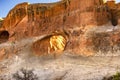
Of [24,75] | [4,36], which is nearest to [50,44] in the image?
[24,75]

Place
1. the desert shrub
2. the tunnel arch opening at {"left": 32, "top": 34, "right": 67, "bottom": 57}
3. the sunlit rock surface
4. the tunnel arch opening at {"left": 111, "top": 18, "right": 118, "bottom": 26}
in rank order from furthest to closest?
the tunnel arch opening at {"left": 32, "top": 34, "right": 67, "bottom": 57} → the tunnel arch opening at {"left": 111, "top": 18, "right": 118, "bottom": 26} → the desert shrub → the sunlit rock surface

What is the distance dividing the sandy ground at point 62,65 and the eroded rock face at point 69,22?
49.1 inches

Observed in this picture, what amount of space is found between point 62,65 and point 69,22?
25.9 feet

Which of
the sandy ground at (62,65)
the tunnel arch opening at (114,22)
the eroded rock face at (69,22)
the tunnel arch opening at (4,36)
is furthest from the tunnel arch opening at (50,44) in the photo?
the tunnel arch opening at (4,36)

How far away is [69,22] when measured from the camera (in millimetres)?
51281

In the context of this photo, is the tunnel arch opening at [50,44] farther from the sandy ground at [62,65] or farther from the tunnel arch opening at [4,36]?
the tunnel arch opening at [4,36]

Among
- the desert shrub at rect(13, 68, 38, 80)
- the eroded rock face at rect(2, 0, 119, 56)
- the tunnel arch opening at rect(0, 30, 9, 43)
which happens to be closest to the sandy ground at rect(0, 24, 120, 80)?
the desert shrub at rect(13, 68, 38, 80)

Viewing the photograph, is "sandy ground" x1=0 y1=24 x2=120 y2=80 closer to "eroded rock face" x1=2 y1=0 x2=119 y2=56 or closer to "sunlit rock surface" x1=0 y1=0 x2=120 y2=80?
"sunlit rock surface" x1=0 y1=0 x2=120 y2=80

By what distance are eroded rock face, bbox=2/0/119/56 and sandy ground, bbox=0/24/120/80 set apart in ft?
4.10

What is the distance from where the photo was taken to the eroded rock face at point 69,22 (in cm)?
4709

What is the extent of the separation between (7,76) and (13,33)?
11371 millimetres

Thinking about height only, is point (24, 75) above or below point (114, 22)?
below

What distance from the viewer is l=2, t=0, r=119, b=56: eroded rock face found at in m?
47.1

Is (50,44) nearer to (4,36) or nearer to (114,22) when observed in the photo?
(114,22)
